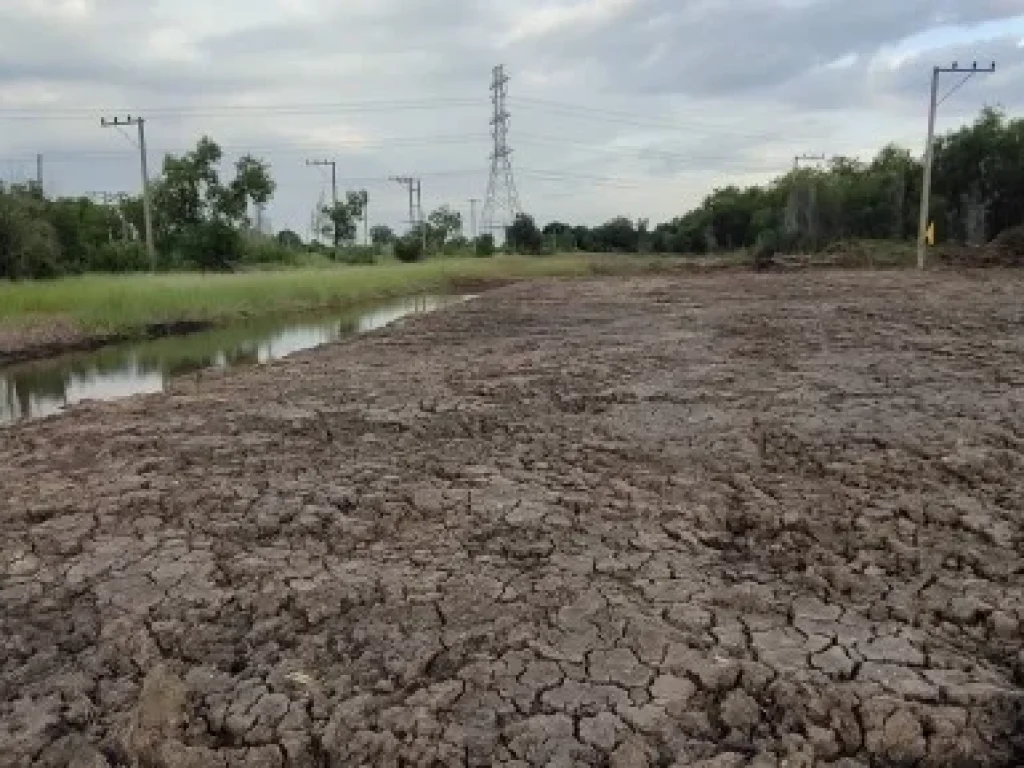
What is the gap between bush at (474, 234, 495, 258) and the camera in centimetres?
6675

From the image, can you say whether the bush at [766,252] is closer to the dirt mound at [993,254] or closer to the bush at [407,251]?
the dirt mound at [993,254]

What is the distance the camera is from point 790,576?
4375 millimetres

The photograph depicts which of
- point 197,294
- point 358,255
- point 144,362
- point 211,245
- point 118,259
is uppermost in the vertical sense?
point 211,245

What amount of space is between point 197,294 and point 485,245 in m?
43.4

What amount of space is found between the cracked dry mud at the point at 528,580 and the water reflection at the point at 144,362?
5948 mm

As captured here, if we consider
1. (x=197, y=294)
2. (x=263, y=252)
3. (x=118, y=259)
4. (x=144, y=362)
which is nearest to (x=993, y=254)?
(x=197, y=294)

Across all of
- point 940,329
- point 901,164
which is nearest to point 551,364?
point 940,329

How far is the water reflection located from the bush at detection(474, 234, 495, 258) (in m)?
40.1

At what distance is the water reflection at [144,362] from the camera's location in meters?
14.4

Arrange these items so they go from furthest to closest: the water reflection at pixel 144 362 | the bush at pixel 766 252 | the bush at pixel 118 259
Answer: the bush at pixel 118 259
the bush at pixel 766 252
the water reflection at pixel 144 362

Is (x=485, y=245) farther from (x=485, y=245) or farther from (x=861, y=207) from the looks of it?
(x=861, y=207)

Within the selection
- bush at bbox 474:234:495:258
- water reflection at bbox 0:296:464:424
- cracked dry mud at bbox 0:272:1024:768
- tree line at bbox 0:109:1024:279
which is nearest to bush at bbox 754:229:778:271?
tree line at bbox 0:109:1024:279

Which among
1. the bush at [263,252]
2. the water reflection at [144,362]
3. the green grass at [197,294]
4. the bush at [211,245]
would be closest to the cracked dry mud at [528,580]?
the water reflection at [144,362]

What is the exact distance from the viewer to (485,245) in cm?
6900
